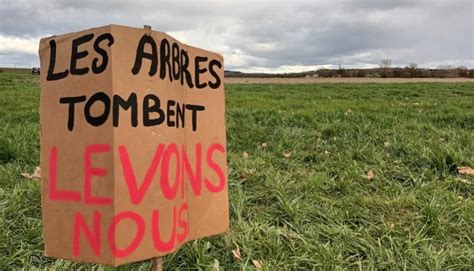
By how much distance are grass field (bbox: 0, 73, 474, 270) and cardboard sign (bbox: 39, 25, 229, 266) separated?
73cm

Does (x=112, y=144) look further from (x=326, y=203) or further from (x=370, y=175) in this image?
(x=370, y=175)

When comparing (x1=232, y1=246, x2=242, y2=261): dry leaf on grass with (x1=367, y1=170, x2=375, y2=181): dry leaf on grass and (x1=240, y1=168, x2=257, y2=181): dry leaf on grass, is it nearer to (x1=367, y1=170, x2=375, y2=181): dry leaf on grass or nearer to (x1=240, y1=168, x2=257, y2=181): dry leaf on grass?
(x1=240, y1=168, x2=257, y2=181): dry leaf on grass

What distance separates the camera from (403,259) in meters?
2.45

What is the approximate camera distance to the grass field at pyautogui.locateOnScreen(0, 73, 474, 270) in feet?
8.05

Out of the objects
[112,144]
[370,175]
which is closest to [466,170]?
[370,175]

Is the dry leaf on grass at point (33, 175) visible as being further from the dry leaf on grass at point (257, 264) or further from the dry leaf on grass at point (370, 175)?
the dry leaf on grass at point (370, 175)

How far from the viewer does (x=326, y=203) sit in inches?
124

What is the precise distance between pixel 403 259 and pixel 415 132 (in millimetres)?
3317

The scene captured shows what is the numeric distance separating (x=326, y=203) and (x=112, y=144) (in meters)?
1.96

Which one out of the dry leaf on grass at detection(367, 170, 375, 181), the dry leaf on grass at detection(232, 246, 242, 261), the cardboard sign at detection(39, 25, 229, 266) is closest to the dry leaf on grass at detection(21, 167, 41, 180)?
the dry leaf on grass at detection(232, 246, 242, 261)

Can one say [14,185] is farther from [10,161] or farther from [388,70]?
[388,70]

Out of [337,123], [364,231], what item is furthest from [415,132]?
[364,231]

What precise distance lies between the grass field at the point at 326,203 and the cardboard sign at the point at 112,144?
73 cm

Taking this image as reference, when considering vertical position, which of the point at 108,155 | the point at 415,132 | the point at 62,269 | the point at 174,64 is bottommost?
the point at 62,269
